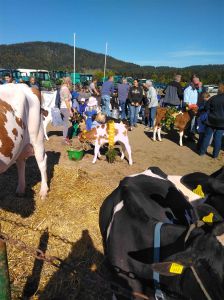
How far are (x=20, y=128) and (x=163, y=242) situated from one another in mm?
2787

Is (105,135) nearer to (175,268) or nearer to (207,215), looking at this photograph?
(207,215)

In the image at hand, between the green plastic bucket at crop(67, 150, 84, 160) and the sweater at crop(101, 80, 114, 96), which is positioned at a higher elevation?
the sweater at crop(101, 80, 114, 96)

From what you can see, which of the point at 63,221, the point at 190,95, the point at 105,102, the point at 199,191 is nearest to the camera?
the point at 199,191

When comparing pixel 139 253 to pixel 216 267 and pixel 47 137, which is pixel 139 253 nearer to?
pixel 216 267

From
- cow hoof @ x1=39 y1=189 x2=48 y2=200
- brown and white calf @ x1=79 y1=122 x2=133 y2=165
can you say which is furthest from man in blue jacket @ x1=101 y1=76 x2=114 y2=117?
cow hoof @ x1=39 y1=189 x2=48 y2=200

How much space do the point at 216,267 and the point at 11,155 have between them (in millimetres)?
3054

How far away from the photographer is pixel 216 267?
1.41 meters

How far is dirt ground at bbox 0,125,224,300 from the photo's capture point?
9.45 ft

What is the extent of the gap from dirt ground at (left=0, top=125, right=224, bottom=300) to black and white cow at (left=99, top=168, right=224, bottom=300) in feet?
0.91

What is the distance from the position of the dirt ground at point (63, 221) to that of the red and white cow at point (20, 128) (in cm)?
45

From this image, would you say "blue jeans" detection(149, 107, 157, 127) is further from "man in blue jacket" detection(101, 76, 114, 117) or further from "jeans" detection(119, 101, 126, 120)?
"man in blue jacket" detection(101, 76, 114, 117)

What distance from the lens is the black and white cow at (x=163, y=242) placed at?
144 cm

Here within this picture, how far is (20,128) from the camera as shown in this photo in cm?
395

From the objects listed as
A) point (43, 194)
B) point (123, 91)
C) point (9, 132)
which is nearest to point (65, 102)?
point (123, 91)
